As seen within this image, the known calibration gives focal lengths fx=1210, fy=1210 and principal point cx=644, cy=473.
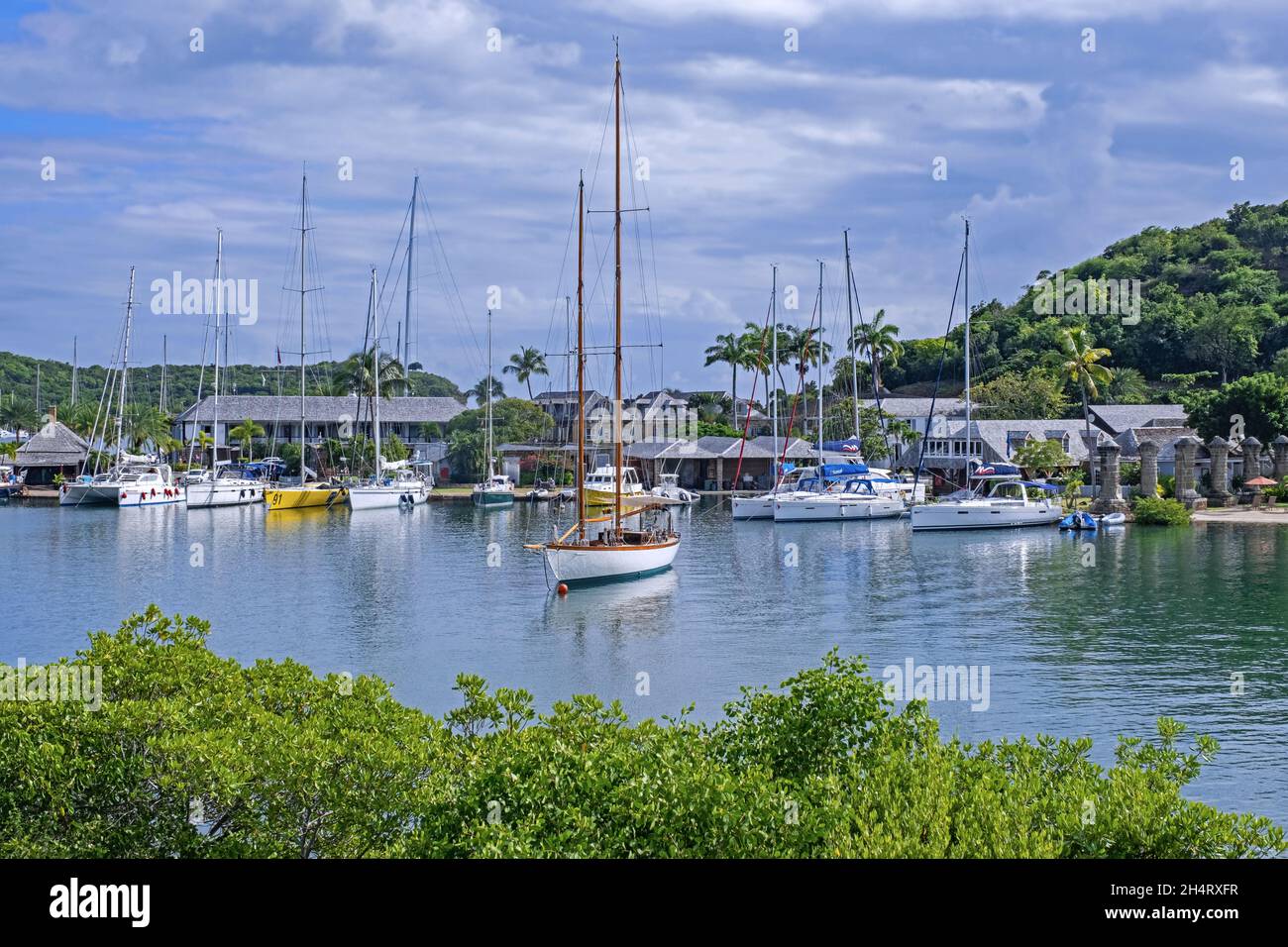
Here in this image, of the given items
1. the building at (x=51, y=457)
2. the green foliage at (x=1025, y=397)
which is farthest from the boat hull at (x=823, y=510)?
the building at (x=51, y=457)

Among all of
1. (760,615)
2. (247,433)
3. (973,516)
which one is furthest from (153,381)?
(760,615)

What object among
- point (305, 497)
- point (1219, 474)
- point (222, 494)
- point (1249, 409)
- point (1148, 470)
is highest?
point (1249, 409)

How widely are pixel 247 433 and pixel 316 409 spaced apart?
671 cm

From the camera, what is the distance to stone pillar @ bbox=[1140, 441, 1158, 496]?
72875mm

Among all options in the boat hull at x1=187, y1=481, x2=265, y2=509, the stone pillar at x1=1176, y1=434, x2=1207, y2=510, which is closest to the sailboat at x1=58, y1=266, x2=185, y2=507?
the boat hull at x1=187, y1=481, x2=265, y2=509

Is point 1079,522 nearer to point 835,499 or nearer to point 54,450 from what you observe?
point 835,499

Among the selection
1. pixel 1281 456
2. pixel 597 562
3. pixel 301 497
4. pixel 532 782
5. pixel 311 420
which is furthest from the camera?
pixel 311 420

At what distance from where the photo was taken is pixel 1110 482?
238 ft

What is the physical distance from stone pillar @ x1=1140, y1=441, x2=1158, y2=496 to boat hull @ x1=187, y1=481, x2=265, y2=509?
61272 millimetres

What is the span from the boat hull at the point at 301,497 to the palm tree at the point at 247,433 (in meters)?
27.9

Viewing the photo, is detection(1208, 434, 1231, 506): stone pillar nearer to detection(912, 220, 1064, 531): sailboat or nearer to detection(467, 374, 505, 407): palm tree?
detection(912, 220, 1064, 531): sailboat

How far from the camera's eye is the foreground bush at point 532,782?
8.20 meters

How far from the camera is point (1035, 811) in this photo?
8.47m
